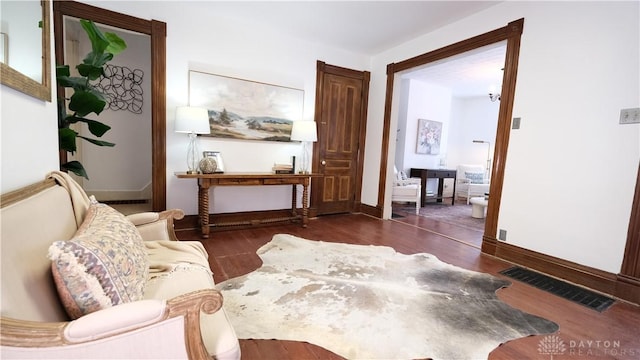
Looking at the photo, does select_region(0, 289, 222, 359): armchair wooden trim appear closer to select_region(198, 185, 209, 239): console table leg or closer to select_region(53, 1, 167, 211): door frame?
select_region(198, 185, 209, 239): console table leg

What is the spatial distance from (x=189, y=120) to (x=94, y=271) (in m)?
2.58

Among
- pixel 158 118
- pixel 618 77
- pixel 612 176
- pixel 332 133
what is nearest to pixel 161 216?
pixel 158 118

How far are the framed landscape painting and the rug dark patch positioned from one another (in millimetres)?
3128

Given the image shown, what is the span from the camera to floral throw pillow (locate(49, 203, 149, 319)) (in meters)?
0.81

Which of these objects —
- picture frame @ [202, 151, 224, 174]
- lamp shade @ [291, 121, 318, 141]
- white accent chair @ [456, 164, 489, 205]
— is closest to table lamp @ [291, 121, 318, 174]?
lamp shade @ [291, 121, 318, 141]

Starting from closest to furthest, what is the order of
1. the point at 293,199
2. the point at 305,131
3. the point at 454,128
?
the point at 305,131 < the point at 293,199 < the point at 454,128

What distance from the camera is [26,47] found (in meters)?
1.11

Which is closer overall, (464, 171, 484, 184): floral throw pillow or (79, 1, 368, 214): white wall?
(79, 1, 368, 214): white wall

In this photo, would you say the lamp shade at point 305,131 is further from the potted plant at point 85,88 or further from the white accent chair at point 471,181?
the white accent chair at point 471,181

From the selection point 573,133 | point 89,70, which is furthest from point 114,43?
point 573,133

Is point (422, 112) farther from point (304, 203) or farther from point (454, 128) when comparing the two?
point (304, 203)

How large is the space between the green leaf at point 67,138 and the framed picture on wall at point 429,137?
19.8 feet

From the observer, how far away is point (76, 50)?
167 inches

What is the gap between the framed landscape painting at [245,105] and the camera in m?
3.55
